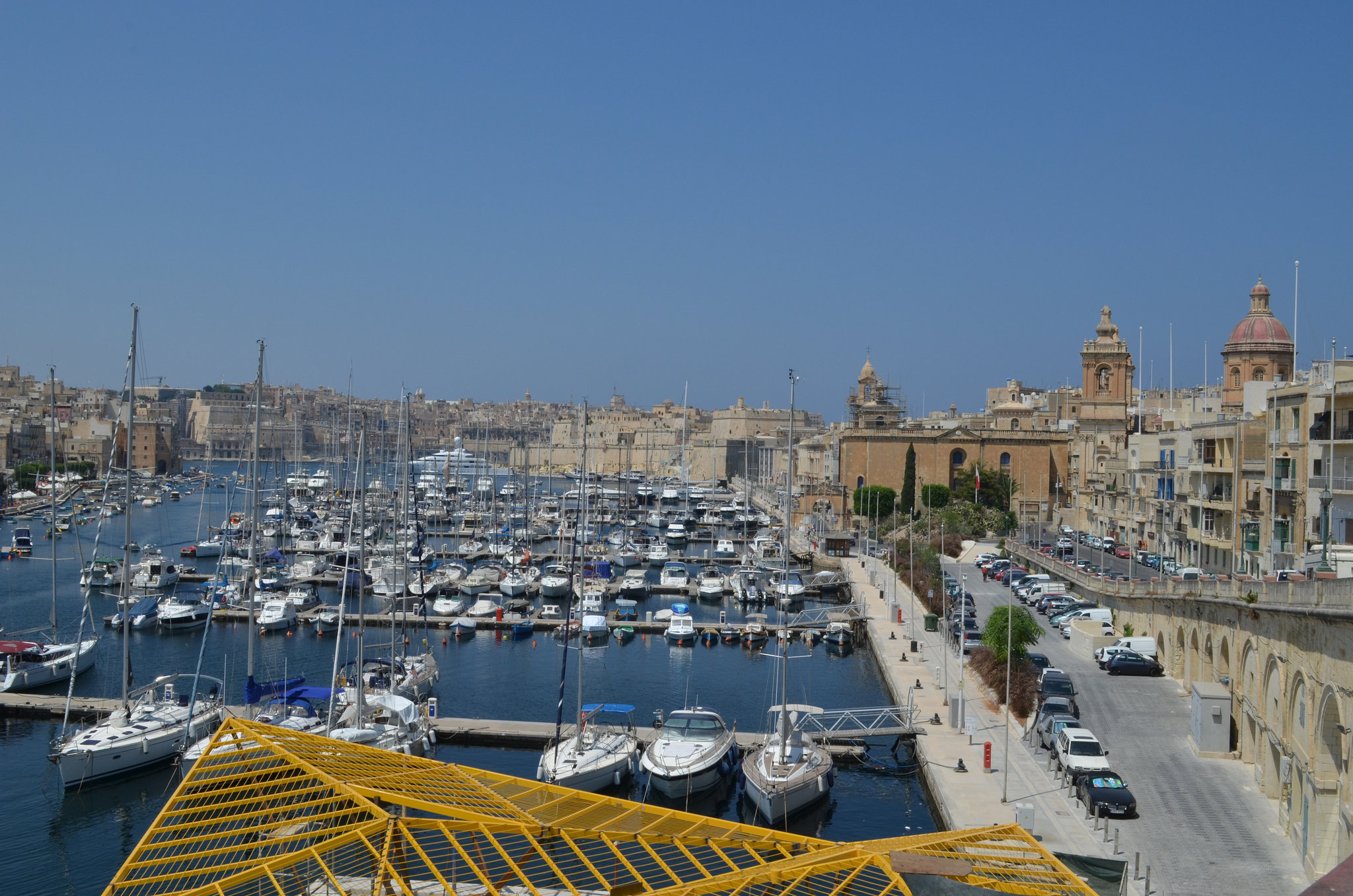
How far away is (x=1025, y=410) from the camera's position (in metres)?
57.4

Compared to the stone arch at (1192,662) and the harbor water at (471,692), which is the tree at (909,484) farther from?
the stone arch at (1192,662)

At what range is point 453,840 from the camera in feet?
20.8

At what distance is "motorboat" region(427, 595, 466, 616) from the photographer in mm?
29156

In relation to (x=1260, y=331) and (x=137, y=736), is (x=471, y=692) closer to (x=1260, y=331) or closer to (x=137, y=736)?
(x=137, y=736)

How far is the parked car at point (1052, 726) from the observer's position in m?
14.9

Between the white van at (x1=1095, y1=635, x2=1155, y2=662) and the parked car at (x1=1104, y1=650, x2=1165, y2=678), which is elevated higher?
the white van at (x1=1095, y1=635, x2=1155, y2=662)

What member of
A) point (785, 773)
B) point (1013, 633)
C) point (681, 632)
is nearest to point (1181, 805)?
point (785, 773)

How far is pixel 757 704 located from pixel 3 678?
1371 cm

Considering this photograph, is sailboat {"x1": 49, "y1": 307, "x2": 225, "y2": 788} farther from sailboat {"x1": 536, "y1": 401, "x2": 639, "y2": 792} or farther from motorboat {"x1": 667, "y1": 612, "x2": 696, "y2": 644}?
motorboat {"x1": 667, "y1": 612, "x2": 696, "y2": 644}

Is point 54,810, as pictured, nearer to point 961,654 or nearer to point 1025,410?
point 961,654

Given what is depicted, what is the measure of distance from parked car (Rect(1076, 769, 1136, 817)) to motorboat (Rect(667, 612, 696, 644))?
1480cm

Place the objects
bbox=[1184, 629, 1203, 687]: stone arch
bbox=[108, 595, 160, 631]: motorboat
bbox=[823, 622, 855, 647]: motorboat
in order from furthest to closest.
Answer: bbox=[108, 595, 160, 631]: motorboat < bbox=[823, 622, 855, 647]: motorboat < bbox=[1184, 629, 1203, 687]: stone arch

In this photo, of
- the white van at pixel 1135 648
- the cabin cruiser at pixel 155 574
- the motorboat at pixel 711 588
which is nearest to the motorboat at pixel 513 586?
the motorboat at pixel 711 588

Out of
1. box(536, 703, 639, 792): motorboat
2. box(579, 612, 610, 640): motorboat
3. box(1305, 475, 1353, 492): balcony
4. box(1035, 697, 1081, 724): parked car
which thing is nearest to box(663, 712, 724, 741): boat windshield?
box(536, 703, 639, 792): motorboat
